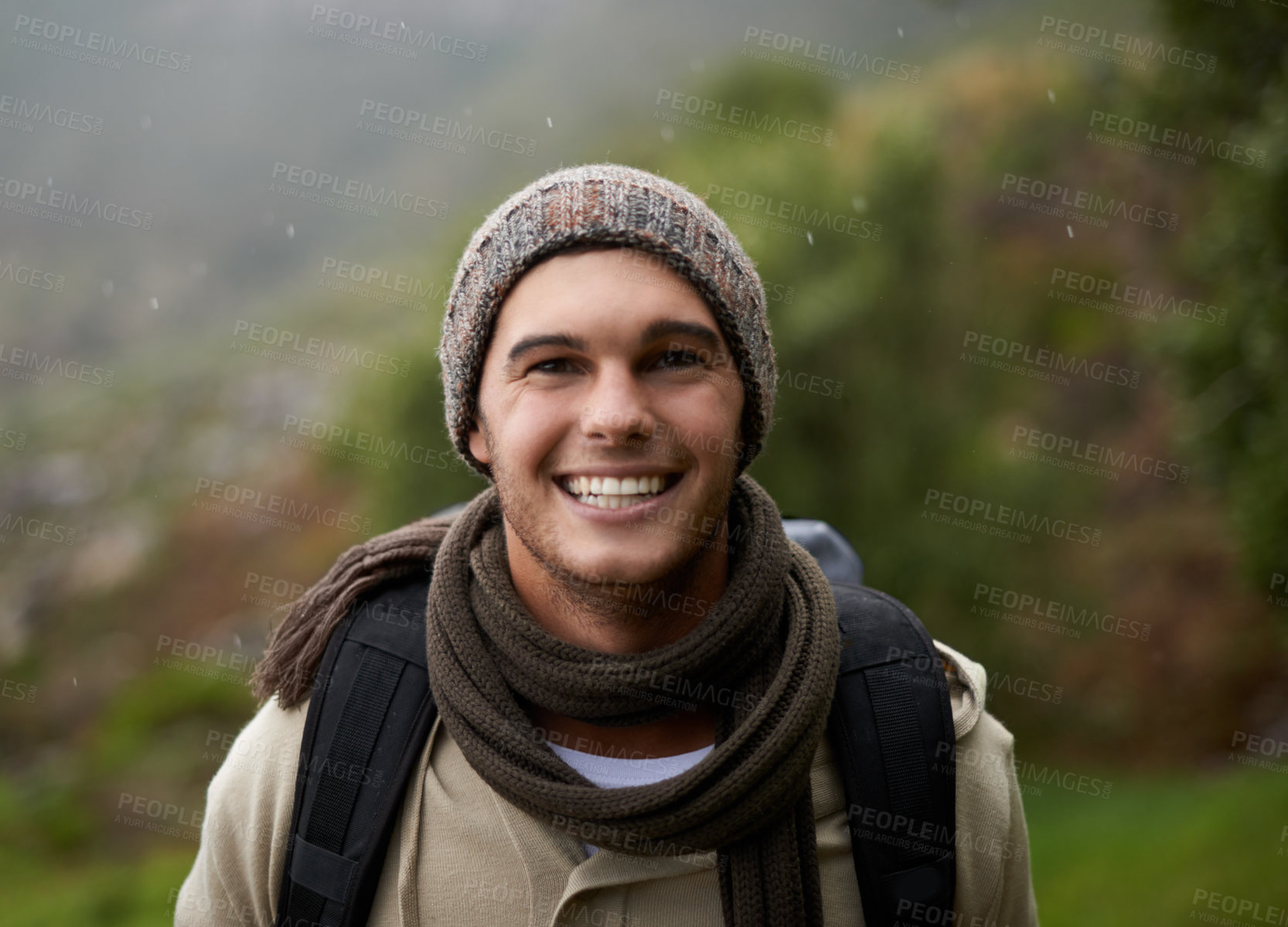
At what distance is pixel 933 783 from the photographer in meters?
2.25

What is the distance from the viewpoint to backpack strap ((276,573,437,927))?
218 centimetres

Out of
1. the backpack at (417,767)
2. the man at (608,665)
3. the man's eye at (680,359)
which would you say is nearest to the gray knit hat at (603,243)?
the man at (608,665)

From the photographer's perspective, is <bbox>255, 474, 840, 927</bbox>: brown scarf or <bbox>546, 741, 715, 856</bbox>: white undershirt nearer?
<bbox>255, 474, 840, 927</bbox>: brown scarf

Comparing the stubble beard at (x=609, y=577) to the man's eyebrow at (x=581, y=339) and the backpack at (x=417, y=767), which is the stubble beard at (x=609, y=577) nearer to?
the man's eyebrow at (x=581, y=339)

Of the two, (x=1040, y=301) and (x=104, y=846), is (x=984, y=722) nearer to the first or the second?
(x=104, y=846)

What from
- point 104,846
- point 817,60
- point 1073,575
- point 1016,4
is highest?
point 1016,4

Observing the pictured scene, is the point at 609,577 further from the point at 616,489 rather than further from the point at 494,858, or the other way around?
the point at 494,858

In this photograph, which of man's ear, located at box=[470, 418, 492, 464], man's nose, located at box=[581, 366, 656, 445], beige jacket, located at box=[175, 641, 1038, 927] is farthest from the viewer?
man's ear, located at box=[470, 418, 492, 464]

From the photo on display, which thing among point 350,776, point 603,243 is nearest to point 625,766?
point 350,776

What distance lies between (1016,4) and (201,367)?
1790 centimetres

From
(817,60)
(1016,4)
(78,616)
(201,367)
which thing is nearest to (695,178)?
(817,60)

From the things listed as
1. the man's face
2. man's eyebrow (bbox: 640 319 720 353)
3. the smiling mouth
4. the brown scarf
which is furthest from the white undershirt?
man's eyebrow (bbox: 640 319 720 353)

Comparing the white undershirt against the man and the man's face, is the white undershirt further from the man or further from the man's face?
the man's face

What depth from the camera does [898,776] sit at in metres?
2.25
